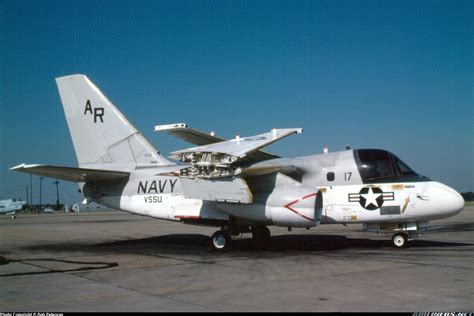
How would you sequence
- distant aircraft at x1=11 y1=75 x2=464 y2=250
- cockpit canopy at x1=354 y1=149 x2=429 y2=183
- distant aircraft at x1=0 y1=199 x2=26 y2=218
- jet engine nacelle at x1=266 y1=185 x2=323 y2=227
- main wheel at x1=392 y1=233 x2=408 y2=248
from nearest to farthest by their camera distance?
jet engine nacelle at x1=266 y1=185 x2=323 y2=227 < distant aircraft at x1=11 y1=75 x2=464 y2=250 < cockpit canopy at x1=354 y1=149 x2=429 y2=183 < main wheel at x1=392 y1=233 x2=408 y2=248 < distant aircraft at x1=0 y1=199 x2=26 y2=218

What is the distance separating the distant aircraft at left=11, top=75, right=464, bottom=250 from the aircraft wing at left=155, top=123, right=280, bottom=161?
36 millimetres

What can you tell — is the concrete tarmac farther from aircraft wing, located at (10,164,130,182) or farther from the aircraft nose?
aircraft wing, located at (10,164,130,182)

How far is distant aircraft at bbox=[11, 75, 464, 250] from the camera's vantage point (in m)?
14.0

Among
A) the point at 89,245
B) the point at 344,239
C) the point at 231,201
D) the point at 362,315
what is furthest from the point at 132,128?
the point at 362,315

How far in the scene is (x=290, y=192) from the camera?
1409cm

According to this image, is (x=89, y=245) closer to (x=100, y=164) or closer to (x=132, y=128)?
(x=100, y=164)

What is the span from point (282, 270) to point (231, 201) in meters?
3.98

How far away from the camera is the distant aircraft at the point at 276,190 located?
1400 cm

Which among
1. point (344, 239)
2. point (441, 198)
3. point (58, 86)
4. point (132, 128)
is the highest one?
point (58, 86)

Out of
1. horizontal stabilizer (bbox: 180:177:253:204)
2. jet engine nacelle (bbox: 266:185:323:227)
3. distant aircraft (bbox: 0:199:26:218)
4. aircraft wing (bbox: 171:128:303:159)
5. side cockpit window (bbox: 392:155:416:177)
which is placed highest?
aircraft wing (bbox: 171:128:303:159)

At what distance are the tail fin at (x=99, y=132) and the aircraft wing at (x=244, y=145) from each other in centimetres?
429

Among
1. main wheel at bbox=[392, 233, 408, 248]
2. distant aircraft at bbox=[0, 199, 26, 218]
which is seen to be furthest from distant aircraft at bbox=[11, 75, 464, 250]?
distant aircraft at bbox=[0, 199, 26, 218]

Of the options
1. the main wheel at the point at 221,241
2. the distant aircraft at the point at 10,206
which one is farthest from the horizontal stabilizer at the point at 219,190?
the distant aircraft at the point at 10,206

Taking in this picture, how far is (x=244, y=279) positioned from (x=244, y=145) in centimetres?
505
